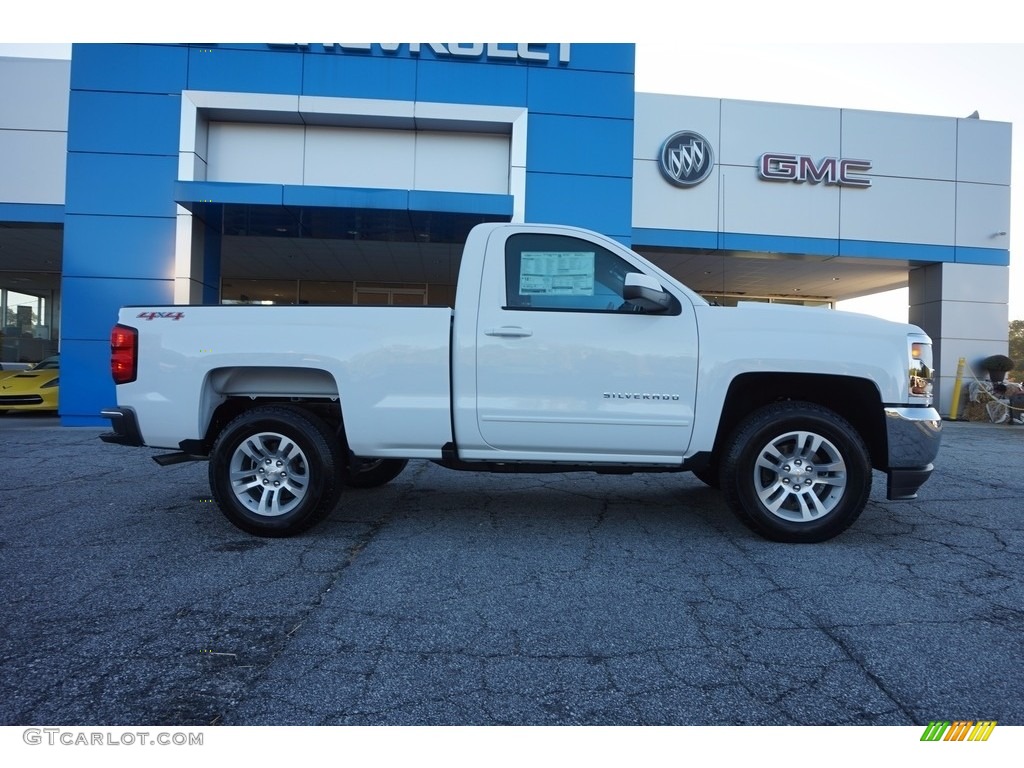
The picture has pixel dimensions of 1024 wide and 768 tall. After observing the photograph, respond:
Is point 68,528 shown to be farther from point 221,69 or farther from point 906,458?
point 221,69

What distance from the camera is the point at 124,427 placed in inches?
162

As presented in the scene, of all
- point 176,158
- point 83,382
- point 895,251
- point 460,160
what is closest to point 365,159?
point 460,160

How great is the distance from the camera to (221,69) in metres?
10.7

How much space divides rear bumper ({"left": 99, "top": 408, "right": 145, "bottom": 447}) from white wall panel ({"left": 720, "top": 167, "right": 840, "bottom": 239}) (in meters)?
12.5

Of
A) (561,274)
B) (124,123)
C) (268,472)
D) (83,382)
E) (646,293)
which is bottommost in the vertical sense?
(268,472)

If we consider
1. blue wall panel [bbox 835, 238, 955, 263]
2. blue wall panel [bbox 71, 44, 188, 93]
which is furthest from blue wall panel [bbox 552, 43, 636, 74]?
blue wall panel [bbox 71, 44, 188, 93]

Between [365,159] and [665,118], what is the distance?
6506mm

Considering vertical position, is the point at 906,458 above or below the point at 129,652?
above

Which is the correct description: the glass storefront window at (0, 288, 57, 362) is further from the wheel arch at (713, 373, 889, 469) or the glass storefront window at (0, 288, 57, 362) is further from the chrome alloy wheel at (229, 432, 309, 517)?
the wheel arch at (713, 373, 889, 469)

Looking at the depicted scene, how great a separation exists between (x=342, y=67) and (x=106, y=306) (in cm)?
586

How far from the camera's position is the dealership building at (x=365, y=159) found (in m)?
10.5

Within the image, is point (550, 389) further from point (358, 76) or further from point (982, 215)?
point (982, 215)

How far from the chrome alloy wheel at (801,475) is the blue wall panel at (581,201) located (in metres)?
7.55
